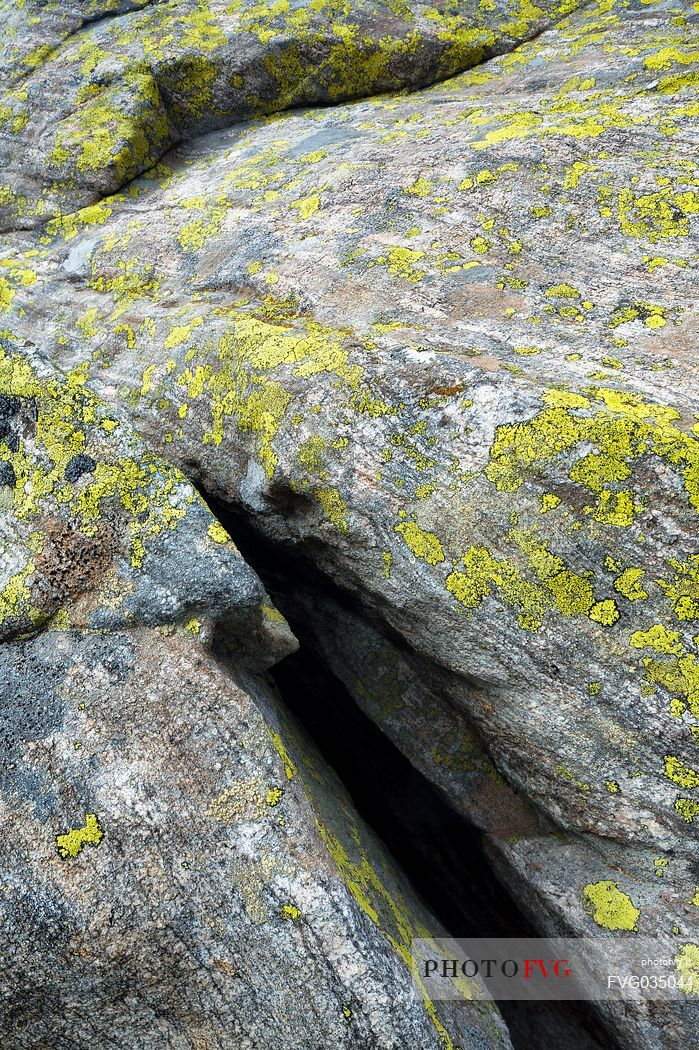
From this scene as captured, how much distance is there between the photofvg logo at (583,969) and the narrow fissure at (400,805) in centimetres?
32

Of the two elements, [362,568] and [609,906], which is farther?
[362,568]

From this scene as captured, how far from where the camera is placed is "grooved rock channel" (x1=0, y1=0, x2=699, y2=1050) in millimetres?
3771

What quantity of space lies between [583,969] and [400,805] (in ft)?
7.60

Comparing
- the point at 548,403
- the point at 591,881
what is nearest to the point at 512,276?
the point at 548,403

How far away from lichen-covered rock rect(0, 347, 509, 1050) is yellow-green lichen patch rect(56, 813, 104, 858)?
10 mm

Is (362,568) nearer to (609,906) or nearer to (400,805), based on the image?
(609,906)

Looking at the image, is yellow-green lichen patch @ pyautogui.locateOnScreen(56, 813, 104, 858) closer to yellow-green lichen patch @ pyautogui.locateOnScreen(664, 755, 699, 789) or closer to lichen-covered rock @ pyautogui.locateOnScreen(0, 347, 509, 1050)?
lichen-covered rock @ pyautogui.locateOnScreen(0, 347, 509, 1050)

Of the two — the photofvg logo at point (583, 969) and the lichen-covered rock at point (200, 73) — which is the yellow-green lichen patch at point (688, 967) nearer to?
the photofvg logo at point (583, 969)

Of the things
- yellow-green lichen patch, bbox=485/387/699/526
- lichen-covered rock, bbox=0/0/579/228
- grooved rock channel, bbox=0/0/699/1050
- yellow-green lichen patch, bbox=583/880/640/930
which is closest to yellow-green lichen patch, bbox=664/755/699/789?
grooved rock channel, bbox=0/0/699/1050

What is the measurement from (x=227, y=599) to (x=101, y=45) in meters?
8.02

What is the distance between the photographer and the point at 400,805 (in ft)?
21.8

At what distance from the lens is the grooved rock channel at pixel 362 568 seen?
12.4 feet

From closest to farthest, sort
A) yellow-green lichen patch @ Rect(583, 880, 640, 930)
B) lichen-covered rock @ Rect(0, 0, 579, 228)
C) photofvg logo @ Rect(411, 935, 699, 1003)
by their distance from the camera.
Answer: photofvg logo @ Rect(411, 935, 699, 1003) < yellow-green lichen patch @ Rect(583, 880, 640, 930) < lichen-covered rock @ Rect(0, 0, 579, 228)

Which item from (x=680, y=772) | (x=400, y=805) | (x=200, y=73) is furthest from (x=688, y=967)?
(x=200, y=73)
